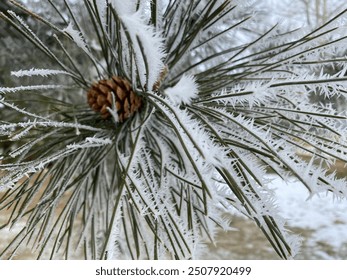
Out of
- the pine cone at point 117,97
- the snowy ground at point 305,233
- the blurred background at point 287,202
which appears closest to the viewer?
the pine cone at point 117,97

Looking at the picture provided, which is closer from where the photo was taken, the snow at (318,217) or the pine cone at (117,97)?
the pine cone at (117,97)

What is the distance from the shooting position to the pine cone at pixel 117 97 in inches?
18.6

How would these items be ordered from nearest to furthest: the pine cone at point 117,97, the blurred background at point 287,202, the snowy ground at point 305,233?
the pine cone at point 117,97
the blurred background at point 287,202
the snowy ground at point 305,233

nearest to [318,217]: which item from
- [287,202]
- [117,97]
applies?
[287,202]

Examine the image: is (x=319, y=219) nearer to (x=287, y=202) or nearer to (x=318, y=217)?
(x=318, y=217)

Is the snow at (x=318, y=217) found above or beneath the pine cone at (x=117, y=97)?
beneath

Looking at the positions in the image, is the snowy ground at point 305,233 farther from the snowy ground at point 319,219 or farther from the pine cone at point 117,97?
the pine cone at point 117,97

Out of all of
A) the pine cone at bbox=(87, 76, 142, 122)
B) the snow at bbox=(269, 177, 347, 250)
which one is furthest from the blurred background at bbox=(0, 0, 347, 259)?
the pine cone at bbox=(87, 76, 142, 122)

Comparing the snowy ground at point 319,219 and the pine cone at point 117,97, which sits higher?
the pine cone at point 117,97

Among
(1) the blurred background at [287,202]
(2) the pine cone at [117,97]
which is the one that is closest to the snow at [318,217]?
(1) the blurred background at [287,202]

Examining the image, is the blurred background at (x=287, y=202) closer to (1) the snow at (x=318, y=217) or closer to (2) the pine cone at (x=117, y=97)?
(1) the snow at (x=318, y=217)

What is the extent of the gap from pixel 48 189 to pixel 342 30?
36 centimetres

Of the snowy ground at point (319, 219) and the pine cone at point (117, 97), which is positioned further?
the snowy ground at point (319, 219)
